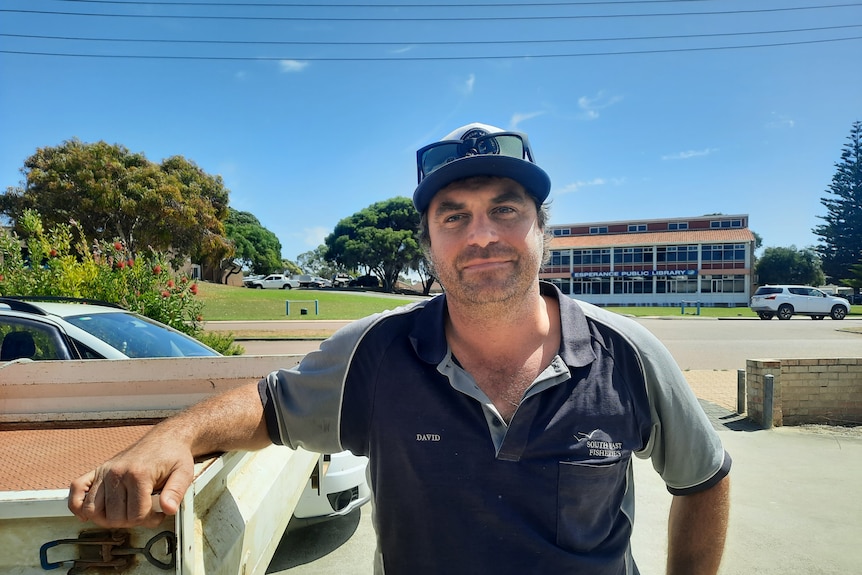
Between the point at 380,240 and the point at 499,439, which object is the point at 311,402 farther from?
the point at 380,240

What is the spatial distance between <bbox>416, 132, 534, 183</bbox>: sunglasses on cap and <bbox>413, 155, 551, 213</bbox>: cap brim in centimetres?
3

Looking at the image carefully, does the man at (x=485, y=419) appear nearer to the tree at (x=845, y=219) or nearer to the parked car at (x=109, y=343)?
the parked car at (x=109, y=343)

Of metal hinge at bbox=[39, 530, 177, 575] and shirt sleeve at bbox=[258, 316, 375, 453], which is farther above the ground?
shirt sleeve at bbox=[258, 316, 375, 453]

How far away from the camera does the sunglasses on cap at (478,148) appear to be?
188 centimetres

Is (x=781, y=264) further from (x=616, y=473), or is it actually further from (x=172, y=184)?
(x=616, y=473)

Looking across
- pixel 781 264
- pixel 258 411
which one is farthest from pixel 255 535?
pixel 781 264

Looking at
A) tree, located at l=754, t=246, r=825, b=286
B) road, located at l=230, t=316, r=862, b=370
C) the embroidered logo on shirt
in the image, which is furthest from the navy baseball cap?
tree, located at l=754, t=246, r=825, b=286

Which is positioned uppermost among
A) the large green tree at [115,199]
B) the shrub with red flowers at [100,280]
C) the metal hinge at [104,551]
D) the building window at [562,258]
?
the large green tree at [115,199]

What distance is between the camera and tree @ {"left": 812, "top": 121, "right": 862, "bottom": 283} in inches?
2015

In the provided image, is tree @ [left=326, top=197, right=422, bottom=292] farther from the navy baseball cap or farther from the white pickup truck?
the navy baseball cap

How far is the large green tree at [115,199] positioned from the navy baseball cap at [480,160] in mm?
25237

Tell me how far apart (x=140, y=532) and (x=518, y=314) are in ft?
4.05

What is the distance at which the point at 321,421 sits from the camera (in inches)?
67.4

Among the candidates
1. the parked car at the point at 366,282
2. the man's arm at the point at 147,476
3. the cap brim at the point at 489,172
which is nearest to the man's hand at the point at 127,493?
the man's arm at the point at 147,476
